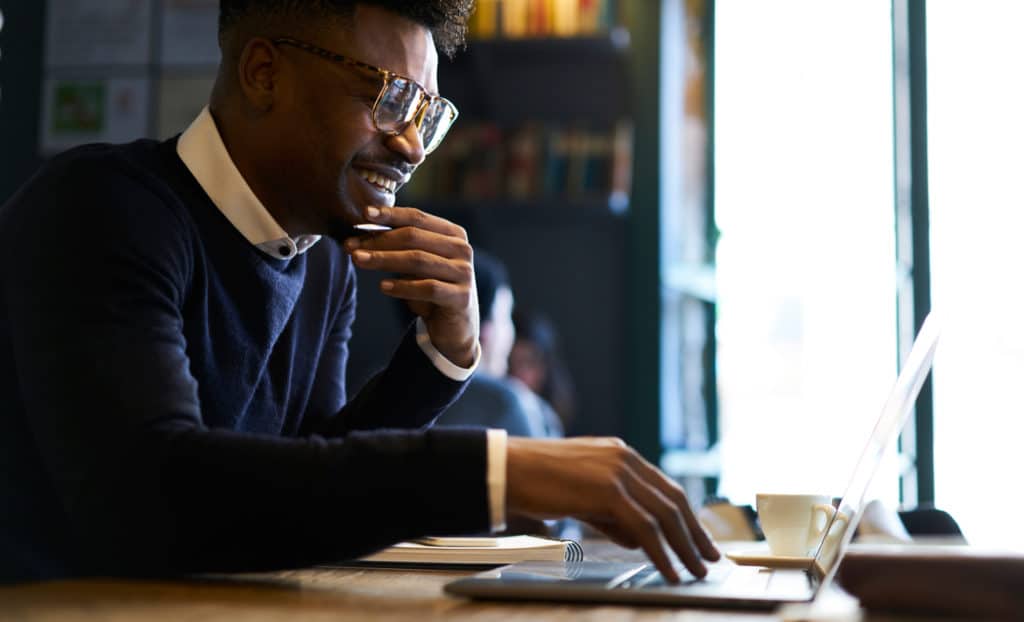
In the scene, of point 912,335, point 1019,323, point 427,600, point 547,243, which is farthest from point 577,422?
point 427,600

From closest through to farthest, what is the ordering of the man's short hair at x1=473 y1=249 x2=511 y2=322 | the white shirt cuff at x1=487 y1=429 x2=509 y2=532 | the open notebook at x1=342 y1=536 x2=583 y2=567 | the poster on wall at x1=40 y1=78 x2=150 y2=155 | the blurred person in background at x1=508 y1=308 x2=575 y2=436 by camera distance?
the white shirt cuff at x1=487 y1=429 x2=509 y2=532, the open notebook at x1=342 y1=536 x2=583 y2=567, the man's short hair at x1=473 y1=249 x2=511 y2=322, the poster on wall at x1=40 y1=78 x2=150 y2=155, the blurred person in background at x1=508 y1=308 x2=575 y2=436

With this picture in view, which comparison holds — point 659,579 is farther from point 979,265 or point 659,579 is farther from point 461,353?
point 979,265

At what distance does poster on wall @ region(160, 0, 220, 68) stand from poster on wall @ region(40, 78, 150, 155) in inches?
5.1

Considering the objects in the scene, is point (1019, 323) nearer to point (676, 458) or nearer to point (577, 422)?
point (676, 458)

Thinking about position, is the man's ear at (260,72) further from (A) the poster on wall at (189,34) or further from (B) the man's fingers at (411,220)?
(A) the poster on wall at (189,34)

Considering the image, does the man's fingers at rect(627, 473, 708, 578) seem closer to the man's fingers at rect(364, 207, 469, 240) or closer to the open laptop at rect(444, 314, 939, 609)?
the open laptop at rect(444, 314, 939, 609)

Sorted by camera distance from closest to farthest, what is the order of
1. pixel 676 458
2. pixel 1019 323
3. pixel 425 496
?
1. pixel 425 496
2. pixel 1019 323
3. pixel 676 458

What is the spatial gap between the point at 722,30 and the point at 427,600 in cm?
376

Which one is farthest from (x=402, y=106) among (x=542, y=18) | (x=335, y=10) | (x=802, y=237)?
(x=802, y=237)

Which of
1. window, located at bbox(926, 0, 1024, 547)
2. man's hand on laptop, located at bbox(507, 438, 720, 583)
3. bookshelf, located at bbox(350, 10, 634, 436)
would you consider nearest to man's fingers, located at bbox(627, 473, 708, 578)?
man's hand on laptop, located at bbox(507, 438, 720, 583)

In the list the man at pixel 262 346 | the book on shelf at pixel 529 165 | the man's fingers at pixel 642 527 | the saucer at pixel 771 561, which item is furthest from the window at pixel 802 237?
the man's fingers at pixel 642 527

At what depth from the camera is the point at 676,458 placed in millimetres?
4035

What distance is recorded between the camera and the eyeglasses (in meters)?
1.30

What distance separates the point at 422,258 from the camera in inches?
49.9
